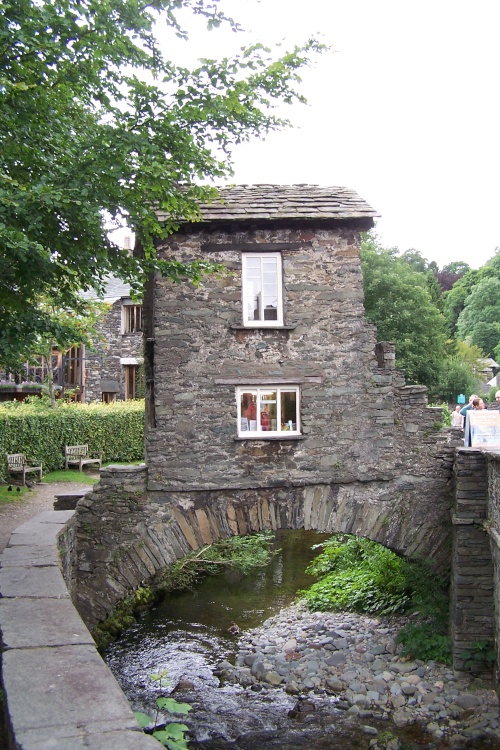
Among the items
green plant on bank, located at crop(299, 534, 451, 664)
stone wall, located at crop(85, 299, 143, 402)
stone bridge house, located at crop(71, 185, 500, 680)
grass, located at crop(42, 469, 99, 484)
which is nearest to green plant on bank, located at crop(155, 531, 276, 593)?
green plant on bank, located at crop(299, 534, 451, 664)

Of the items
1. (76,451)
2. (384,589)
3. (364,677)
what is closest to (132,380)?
(76,451)

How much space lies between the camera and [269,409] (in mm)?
11844

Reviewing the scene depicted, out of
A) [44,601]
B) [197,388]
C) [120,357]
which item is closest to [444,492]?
[197,388]

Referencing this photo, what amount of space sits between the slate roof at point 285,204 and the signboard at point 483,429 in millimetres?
3960

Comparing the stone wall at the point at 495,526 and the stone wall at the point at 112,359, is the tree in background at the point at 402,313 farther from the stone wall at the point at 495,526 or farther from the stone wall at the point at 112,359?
the stone wall at the point at 495,526

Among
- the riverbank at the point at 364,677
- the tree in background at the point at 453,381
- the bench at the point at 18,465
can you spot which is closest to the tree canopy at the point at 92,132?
the riverbank at the point at 364,677

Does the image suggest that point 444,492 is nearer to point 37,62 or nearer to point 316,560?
point 316,560

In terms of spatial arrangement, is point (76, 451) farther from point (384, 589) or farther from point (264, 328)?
point (264, 328)

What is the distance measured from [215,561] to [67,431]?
8448 millimetres

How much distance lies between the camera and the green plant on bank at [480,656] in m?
11.5

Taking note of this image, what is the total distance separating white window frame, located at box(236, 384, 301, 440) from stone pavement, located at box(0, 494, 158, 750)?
6167 mm

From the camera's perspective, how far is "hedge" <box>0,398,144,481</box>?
2127 centimetres

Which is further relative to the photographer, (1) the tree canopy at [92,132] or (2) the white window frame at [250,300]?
(2) the white window frame at [250,300]

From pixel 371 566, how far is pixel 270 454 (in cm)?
618
